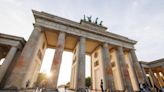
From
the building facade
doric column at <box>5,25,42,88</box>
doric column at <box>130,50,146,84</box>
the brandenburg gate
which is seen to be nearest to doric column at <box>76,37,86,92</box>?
the brandenburg gate

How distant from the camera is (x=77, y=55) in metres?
19.9

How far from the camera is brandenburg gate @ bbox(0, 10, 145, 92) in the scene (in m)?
14.3

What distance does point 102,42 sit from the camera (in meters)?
22.0

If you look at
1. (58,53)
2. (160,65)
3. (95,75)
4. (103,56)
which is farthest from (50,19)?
(160,65)

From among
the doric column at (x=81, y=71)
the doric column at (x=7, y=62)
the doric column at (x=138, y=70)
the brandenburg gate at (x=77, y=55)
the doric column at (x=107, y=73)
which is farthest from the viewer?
the doric column at (x=138, y=70)

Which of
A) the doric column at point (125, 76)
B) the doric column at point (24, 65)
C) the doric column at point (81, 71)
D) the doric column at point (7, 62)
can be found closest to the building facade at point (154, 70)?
the doric column at point (125, 76)

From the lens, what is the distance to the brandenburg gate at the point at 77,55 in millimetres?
14307

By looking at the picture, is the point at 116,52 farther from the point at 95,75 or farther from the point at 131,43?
the point at 95,75

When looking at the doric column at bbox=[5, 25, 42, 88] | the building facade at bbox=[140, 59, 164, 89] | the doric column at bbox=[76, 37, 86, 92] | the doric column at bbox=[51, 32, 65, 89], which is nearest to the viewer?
the doric column at bbox=[5, 25, 42, 88]

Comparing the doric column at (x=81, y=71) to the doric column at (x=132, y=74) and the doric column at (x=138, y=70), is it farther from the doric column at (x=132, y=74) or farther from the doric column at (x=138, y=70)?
the doric column at (x=138, y=70)

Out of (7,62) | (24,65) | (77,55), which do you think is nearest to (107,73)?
(77,55)

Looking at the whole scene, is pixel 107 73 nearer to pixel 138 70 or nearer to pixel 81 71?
pixel 81 71

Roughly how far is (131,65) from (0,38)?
26349 mm

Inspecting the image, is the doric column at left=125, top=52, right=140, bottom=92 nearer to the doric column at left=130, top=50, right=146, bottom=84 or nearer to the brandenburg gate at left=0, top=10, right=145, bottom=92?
the brandenburg gate at left=0, top=10, right=145, bottom=92
